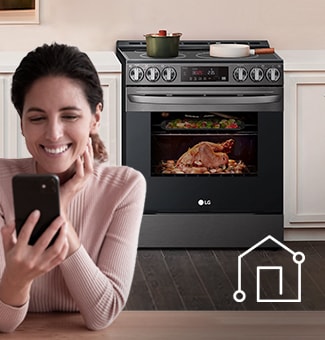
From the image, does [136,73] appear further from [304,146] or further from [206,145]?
[304,146]

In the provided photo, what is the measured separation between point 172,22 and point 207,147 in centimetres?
83

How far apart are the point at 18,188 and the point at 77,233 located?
61cm

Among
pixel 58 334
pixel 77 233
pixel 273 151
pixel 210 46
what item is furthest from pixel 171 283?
pixel 58 334

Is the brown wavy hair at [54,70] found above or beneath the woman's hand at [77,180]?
above

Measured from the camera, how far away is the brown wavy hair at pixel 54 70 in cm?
228

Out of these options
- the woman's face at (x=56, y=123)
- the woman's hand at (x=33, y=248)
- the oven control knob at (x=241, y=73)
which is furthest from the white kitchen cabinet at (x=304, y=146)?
the woman's hand at (x=33, y=248)

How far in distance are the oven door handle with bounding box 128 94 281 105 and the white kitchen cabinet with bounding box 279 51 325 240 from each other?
0.20 m

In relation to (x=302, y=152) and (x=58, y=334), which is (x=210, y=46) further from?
(x=58, y=334)

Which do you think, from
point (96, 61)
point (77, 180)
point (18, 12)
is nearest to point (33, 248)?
point (77, 180)

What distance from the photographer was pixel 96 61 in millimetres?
5562

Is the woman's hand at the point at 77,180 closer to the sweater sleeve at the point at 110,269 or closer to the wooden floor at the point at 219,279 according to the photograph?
the sweater sleeve at the point at 110,269

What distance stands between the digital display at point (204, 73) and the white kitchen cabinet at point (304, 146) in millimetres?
333

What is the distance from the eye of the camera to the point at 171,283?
4.91 metres

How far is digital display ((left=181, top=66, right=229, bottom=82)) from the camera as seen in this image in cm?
547
